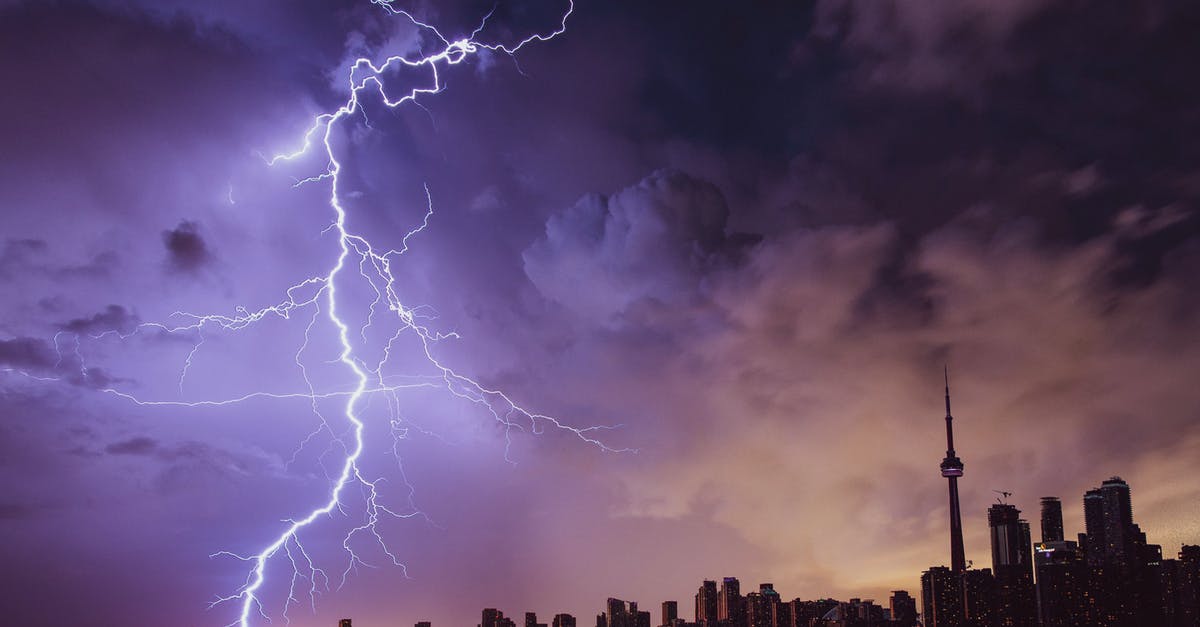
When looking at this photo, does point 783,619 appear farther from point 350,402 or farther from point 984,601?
point 350,402

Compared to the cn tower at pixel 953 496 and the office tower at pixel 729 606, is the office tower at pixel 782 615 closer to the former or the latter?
the office tower at pixel 729 606

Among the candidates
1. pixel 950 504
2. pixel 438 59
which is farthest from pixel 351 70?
pixel 950 504

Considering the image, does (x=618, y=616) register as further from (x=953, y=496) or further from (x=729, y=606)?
(x=953, y=496)

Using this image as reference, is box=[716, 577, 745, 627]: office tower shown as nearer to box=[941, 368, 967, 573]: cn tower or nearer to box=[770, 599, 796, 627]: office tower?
box=[770, 599, 796, 627]: office tower

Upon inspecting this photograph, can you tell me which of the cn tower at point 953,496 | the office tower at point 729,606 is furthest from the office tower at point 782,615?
the cn tower at point 953,496

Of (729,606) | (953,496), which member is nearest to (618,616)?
(729,606)

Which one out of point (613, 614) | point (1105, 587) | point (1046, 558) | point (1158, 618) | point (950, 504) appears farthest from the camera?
point (950, 504)

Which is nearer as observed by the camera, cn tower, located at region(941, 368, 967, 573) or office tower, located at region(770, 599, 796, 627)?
office tower, located at region(770, 599, 796, 627)

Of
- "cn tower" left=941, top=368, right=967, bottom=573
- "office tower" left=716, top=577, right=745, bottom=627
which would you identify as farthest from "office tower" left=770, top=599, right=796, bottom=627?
"cn tower" left=941, top=368, right=967, bottom=573
